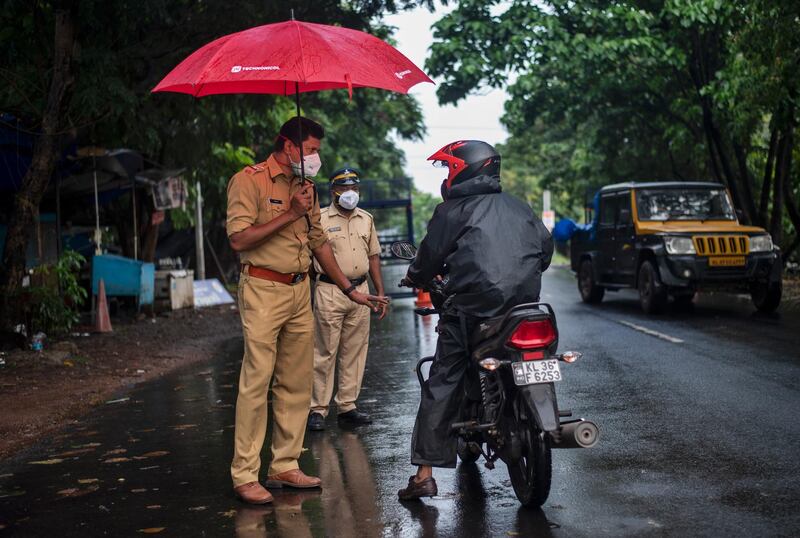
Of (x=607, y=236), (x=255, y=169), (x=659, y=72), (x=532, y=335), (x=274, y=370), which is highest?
(x=659, y=72)

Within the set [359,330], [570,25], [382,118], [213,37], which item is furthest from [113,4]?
[382,118]

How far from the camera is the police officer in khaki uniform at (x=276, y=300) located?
598 cm

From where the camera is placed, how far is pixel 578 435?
16.9ft

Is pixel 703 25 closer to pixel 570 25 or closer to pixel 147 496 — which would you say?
pixel 570 25

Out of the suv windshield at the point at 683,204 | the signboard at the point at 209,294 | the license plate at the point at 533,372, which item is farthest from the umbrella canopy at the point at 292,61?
the signboard at the point at 209,294

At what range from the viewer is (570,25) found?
24.4 m

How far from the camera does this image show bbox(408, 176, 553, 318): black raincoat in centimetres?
554

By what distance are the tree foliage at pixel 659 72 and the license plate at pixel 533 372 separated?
1320 centimetres

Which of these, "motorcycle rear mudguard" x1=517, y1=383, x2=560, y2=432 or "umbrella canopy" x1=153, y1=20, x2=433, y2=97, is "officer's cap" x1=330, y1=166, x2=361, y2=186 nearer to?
"umbrella canopy" x1=153, y1=20, x2=433, y2=97

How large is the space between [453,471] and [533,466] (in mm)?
1254

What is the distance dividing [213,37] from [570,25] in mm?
11264

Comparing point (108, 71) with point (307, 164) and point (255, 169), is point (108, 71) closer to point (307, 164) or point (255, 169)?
point (255, 169)

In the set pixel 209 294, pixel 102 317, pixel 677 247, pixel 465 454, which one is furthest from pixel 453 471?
pixel 209 294

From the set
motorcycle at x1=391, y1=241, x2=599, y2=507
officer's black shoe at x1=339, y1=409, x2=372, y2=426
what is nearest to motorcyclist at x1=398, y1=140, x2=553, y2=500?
motorcycle at x1=391, y1=241, x2=599, y2=507
